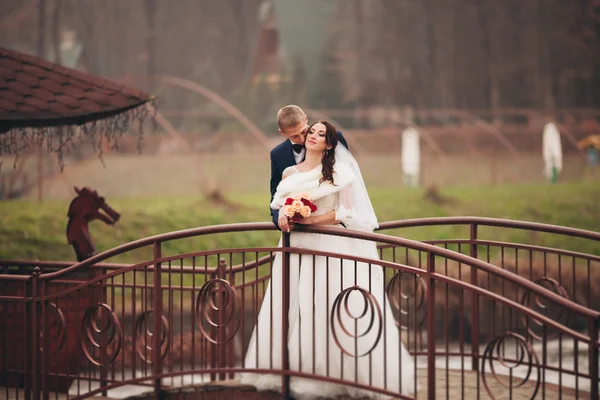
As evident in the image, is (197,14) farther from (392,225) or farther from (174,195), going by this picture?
(392,225)

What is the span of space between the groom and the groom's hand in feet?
0.19

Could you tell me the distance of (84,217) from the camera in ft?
29.1

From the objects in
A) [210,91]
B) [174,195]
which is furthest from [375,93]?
[174,195]

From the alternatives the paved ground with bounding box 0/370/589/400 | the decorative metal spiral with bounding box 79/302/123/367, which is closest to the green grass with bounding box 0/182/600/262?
the decorative metal spiral with bounding box 79/302/123/367

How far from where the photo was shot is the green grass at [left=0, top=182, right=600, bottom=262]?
13.6 m

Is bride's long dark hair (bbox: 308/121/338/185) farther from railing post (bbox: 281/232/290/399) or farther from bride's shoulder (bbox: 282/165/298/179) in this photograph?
railing post (bbox: 281/232/290/399)

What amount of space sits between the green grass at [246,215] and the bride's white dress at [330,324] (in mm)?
8352

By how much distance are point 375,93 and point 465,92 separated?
168 centimetres

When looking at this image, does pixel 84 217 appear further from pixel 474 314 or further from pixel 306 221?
pixel 474 314

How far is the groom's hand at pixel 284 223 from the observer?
5.49 meters

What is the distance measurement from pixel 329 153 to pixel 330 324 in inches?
44.6

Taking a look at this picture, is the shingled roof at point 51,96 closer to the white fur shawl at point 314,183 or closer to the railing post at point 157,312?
the railing post at point 157,312

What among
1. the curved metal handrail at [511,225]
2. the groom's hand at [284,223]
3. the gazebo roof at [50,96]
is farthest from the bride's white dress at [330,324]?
the gazebo roof at [50,96]

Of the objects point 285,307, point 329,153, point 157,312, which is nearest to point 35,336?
point 157,312
